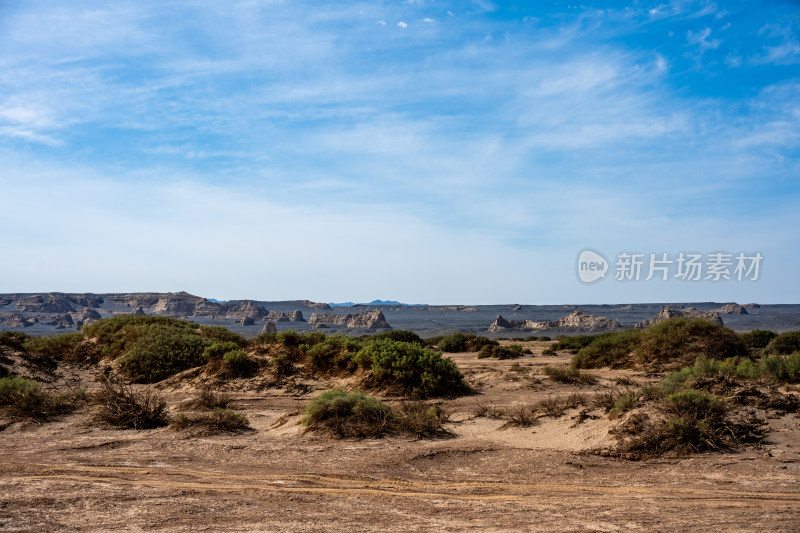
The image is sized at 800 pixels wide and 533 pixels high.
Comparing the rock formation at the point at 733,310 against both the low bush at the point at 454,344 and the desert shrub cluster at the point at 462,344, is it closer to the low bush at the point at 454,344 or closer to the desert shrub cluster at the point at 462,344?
the desert shrub cluster at the point at 462,344

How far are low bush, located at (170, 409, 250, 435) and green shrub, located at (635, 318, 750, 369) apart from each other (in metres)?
15.7

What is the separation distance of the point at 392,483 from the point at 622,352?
57.1 feet

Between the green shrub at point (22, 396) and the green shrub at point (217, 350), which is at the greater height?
the green shrub at point (217, 350)

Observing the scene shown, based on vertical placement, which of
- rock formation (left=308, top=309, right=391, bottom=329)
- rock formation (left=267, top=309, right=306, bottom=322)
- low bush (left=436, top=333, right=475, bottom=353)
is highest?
low bush (left=436, top=333, right=475, bottom=353)

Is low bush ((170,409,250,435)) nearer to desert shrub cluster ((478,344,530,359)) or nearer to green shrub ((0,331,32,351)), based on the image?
green shrub ((0,331,32,351))

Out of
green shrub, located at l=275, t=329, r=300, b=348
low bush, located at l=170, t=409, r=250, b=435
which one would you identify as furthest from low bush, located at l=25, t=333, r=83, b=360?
low bush, located at l=170, t=409, r=250, b=435

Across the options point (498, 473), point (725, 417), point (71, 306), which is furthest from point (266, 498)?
point (71, 306)

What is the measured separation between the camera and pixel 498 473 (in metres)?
8.01

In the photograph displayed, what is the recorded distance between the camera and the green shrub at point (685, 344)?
20.6 m

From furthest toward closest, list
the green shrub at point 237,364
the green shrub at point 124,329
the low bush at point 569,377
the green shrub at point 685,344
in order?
the green shrub at point 124,329 < the green shrub at point 685,344 < the green shrub at point 237,364 < the low bush at point 569,377

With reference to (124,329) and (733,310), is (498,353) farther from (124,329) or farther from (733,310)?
(733,310)

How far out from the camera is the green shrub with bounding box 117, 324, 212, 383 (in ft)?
63.5

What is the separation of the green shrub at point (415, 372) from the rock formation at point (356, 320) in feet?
158

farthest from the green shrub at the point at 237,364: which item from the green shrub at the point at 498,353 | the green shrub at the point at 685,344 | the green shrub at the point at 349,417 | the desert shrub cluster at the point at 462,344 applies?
the desert shrub cluster at the point at 462,344
